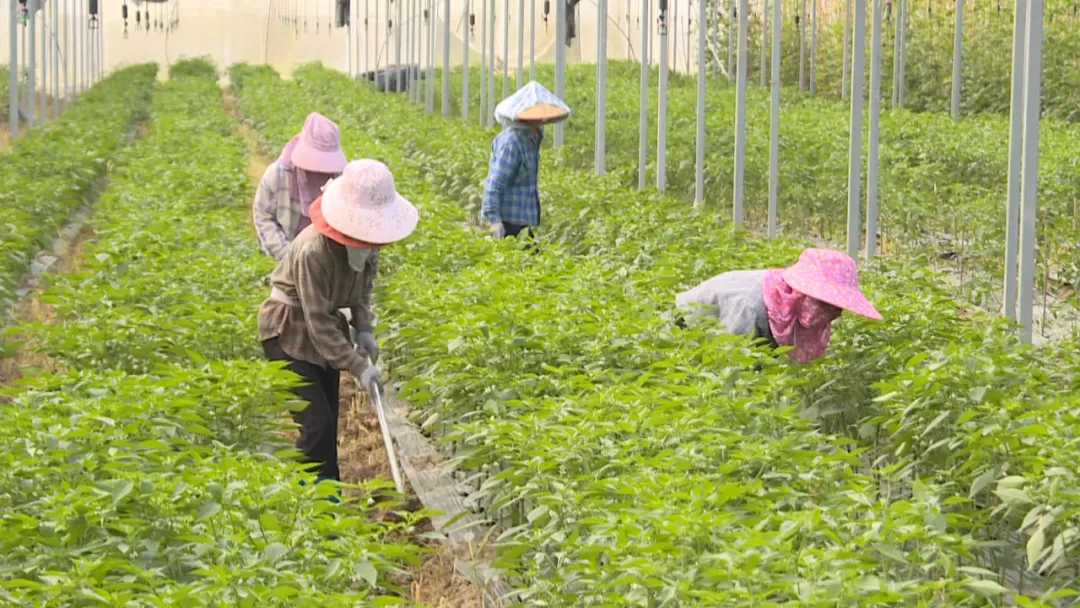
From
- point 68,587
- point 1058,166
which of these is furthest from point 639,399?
point 1058,166

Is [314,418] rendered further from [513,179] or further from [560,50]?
[560,50]

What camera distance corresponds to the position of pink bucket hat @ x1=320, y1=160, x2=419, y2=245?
17.3 ft

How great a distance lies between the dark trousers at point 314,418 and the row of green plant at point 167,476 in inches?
5.6

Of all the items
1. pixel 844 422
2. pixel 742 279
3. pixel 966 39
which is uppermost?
pixel 966 39

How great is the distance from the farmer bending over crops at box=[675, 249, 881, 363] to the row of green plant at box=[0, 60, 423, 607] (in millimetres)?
1517

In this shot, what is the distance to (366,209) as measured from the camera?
531cm

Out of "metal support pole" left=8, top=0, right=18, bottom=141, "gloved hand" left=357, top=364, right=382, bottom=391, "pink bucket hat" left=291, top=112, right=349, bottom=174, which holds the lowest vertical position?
"gloved hand" left=357, top=364, right=382, bottom=391

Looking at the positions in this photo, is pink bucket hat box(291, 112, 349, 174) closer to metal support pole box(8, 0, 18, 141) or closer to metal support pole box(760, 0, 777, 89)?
metal support pole box(760, 0, 777, 89)

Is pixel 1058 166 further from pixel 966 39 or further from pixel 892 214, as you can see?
pixel 966 39

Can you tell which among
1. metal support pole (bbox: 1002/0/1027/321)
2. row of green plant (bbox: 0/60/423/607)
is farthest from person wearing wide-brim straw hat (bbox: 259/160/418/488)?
metal support pole (bbox: 1002/0/1027/321)

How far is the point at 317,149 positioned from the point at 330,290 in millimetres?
1433

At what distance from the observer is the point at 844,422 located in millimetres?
6031

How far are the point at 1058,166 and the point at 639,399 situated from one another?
8.40 m

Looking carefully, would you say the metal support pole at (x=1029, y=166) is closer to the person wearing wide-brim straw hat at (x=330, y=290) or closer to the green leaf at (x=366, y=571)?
the person wearing wide-brim straw hat at (x=330, y=290)
